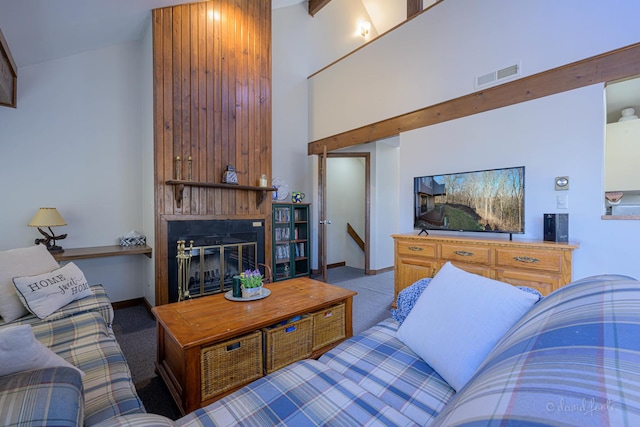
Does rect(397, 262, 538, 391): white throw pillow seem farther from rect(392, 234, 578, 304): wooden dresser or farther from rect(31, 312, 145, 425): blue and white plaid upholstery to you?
rect(392, 234, 578, 304): wooden dresser

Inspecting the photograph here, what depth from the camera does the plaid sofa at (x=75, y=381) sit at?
2.14 ft

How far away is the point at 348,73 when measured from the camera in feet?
13.8

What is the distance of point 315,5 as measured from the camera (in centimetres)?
466

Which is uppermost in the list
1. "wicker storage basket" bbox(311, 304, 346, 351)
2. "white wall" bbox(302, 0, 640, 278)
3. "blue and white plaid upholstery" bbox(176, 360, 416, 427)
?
"white wall" bbox(302, 0, 640, 278)

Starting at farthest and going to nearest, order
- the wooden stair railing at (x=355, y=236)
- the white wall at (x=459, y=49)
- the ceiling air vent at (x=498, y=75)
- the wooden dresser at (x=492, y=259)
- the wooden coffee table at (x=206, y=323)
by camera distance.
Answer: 1. the wooden stair railing at (x=355, y=236)
2. the ceiling air vent at (x=498, y=75)
3. the white wall at (x=459, y=49)
4. the wooden dresser at (x=492, y=259)
5. the wooden coffee table at (x=206, y=323)

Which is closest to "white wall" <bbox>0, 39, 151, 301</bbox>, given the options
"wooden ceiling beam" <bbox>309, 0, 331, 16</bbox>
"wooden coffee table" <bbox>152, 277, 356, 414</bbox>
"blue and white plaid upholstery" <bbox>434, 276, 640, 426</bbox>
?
"wooden coffee table" <bbox>152, 277, 356, 414</bbox>

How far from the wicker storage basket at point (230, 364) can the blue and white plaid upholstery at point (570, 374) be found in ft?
4.24

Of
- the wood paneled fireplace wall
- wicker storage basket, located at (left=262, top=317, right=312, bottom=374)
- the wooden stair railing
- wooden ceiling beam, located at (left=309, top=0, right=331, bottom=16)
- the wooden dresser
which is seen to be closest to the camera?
wicker storage basket, located at (left=262, top=317, right=312, bottom=374)

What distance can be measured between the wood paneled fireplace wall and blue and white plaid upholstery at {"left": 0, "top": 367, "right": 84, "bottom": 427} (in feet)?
7.68

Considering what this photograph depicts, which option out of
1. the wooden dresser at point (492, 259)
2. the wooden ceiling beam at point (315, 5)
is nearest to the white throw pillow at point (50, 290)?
the wooden dresser at point (492, 259)

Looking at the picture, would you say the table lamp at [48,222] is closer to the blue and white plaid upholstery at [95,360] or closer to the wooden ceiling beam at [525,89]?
the blue and white plaid upholstery at [95,360]

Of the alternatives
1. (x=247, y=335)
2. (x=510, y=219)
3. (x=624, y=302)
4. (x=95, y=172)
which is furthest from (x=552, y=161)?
(x=95, y=172)

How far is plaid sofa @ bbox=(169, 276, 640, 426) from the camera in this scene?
40 cm

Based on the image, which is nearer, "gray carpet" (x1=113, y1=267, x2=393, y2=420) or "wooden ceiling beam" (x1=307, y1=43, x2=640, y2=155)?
"gray carpet" (x1=113, y1=267, x2=393, y2=420)
